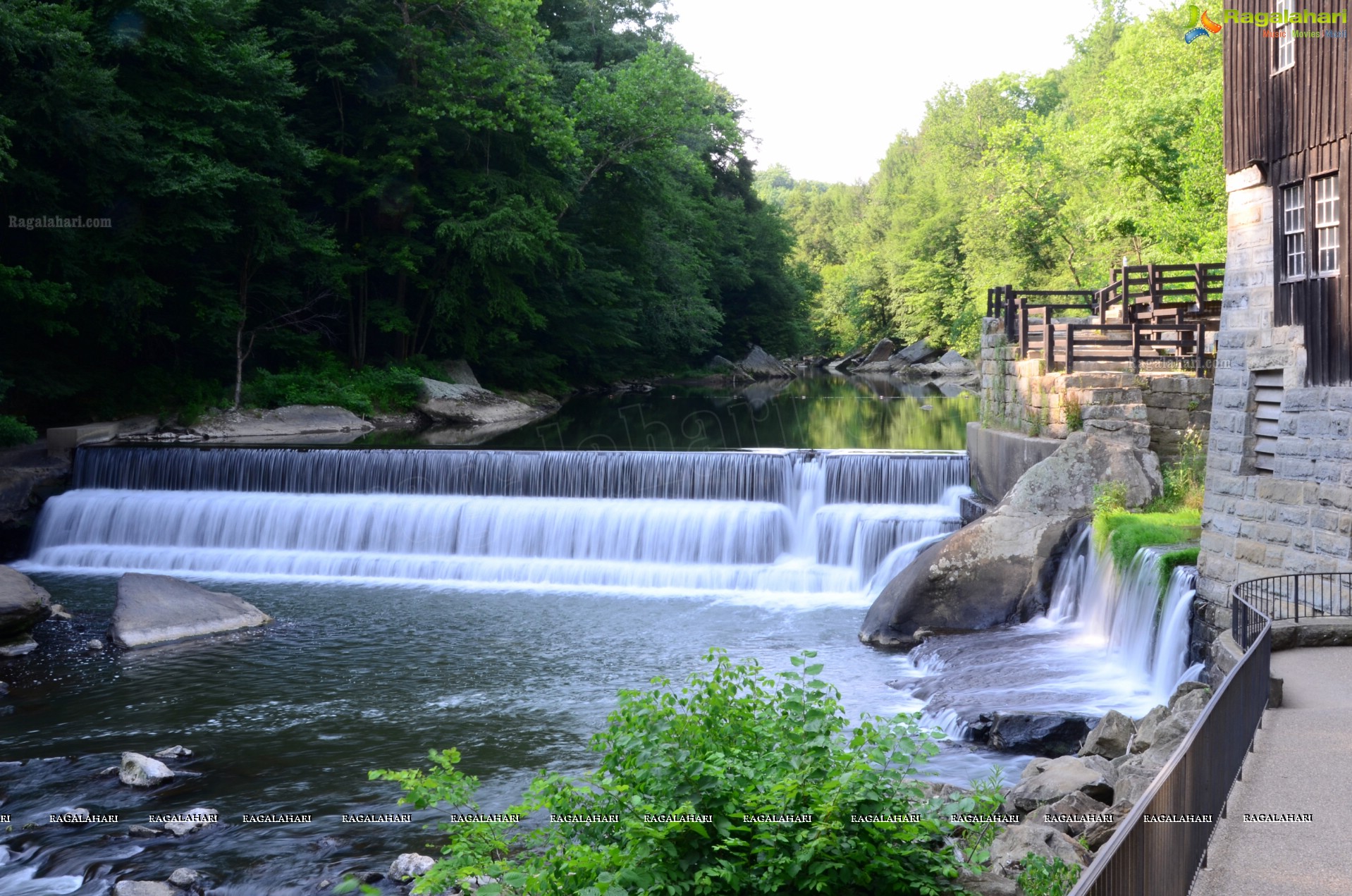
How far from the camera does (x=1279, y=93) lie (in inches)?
478

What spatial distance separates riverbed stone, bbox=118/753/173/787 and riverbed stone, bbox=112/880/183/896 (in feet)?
7.10

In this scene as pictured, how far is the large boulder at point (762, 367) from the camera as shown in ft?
214

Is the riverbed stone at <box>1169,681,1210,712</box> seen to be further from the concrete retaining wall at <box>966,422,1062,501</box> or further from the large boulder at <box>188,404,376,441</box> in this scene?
the large boulder at <box>188,404,376,441</box>

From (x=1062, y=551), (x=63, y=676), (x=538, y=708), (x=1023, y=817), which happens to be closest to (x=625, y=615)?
(x=538, y=708)

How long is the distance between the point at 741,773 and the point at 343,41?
104 feet

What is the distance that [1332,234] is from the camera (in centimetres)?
1145

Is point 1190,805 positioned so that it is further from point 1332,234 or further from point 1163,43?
point 1163,43

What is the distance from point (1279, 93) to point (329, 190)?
2973 centimetres

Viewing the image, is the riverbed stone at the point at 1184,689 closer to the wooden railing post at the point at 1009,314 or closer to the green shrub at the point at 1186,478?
the green shrub at the point at 1186,478

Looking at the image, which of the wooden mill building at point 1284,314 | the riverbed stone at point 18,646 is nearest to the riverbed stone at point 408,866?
the wooden mill building at point 1284,314

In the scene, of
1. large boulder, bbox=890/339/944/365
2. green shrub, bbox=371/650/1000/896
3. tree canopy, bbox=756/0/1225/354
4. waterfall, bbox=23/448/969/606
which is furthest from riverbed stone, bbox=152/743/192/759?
large boulder, bbox=890/339/944/365

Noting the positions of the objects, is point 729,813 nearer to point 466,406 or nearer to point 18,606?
point 18,606

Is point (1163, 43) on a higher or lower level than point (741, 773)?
higher

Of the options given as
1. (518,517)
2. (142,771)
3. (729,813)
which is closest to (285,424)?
(518,517)
